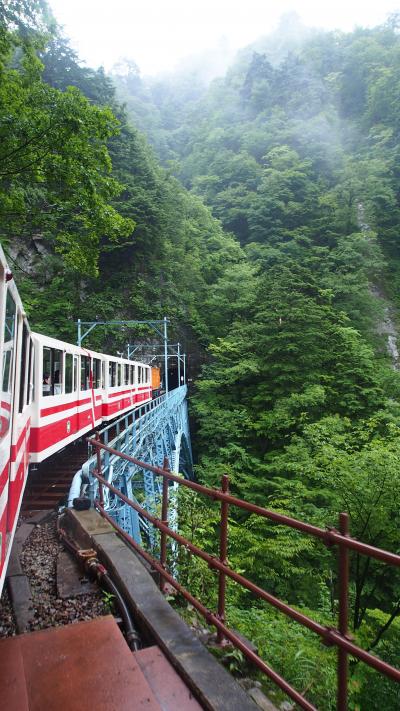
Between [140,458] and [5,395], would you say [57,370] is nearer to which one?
[140,458]

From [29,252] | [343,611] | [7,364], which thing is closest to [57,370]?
[7,364]

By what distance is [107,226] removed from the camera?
9156 mm

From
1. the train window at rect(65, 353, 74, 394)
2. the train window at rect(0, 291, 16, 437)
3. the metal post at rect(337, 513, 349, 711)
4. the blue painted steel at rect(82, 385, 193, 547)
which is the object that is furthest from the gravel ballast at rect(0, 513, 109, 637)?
the train window at rect(65, 353, 74, 394)

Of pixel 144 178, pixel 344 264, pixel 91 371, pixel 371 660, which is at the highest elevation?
pixel 144 178

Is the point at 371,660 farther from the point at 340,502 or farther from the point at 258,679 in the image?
the point at 340,502

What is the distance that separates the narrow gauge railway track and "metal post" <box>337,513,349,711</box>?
6329 millimetres

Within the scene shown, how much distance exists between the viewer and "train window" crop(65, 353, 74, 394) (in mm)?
8586

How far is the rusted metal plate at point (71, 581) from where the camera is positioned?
3.47 metres

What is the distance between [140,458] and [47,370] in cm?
517

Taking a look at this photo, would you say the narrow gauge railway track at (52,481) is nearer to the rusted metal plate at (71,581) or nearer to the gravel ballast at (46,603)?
the gravel ballast at (46,603)

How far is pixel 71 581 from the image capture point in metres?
3.67

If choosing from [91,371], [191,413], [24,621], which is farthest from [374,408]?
[24,621]

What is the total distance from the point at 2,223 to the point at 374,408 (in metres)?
18.1

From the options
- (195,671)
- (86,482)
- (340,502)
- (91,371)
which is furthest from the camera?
(91,371)
